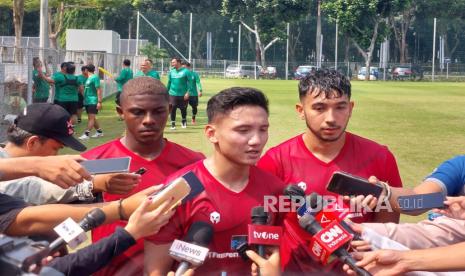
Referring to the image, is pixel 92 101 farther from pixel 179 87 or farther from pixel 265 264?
pixel 265 264

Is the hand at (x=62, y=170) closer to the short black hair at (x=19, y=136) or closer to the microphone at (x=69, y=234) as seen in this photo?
the microphone at (x=69, y=234)

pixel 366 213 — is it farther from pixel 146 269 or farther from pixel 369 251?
pixel 146 269

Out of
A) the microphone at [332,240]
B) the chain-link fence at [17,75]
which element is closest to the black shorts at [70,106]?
the chain-link fence at [17,75]

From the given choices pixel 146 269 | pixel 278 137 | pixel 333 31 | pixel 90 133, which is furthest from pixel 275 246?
pixel 333 31

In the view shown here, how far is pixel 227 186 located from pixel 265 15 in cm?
6030

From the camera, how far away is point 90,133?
17.6 meters

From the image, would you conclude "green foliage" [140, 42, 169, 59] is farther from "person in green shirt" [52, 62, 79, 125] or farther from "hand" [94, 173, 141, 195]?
"hand" [94, 173, 141, 195]

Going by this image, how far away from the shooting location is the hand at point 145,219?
314 centimetres

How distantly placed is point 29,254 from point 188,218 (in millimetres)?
1495

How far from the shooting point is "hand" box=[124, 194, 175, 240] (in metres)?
3.14

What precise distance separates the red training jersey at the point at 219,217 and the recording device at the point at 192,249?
0.26 m

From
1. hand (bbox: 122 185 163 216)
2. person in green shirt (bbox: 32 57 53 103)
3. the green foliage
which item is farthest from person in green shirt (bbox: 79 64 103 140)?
the green foliage

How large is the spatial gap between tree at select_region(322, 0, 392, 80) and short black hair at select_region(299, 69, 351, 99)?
56863mm

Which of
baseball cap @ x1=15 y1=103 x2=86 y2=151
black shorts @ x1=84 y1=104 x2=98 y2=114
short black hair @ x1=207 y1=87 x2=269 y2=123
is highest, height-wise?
short black hair @ x1=207 y1=87 x2=269 y2=123
